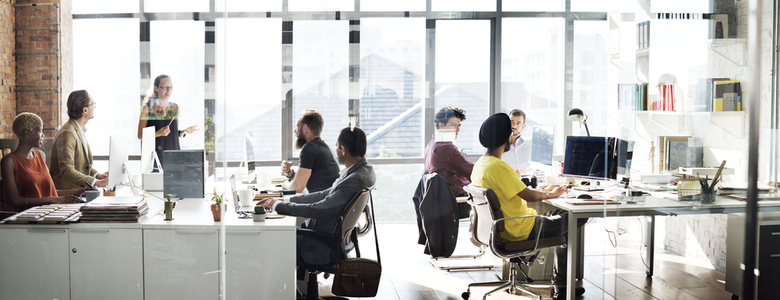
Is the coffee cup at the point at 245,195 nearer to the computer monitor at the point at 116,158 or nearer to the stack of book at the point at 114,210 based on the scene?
the stack of book at the point at 114,210

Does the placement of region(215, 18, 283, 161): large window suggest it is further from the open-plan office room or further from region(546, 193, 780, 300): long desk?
region(546, 193, 780, 300): long desk

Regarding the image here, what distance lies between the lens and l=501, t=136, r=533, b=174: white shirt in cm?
326

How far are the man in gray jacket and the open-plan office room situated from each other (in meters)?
0.02

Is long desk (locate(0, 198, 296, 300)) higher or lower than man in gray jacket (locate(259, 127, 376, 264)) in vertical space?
lower

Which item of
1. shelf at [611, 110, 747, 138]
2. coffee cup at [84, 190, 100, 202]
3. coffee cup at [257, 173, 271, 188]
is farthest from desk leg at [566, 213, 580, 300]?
coffee cup at [84, 190, 100, 202]

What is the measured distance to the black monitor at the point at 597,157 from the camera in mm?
3275

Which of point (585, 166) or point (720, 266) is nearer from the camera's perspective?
point (720, 266)

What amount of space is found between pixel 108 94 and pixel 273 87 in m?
0.81

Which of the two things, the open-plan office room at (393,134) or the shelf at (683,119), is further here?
the shelf at (683,119)

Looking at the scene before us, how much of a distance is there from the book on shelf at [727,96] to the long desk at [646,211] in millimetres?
543

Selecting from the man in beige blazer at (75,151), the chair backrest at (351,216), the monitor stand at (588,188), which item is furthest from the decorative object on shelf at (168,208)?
the monitor stand at (588,188)

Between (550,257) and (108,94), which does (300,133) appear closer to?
(108,94)

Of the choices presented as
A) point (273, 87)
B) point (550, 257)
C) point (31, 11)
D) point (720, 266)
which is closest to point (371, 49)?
point (273, 87)

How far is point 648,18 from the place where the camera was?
314cm
